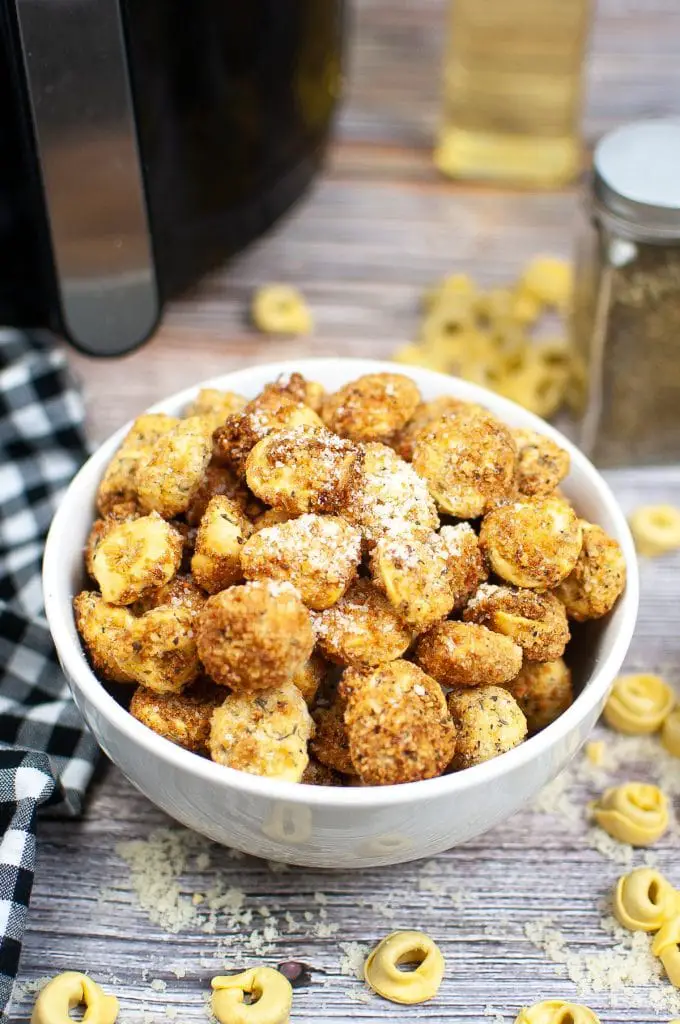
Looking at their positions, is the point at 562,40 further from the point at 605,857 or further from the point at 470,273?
the point at 605,857

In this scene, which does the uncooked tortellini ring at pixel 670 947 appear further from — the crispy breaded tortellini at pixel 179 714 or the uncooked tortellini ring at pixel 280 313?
the uncooked tortellini ring at pixel 280 313

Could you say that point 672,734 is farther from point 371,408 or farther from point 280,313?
point 280,313

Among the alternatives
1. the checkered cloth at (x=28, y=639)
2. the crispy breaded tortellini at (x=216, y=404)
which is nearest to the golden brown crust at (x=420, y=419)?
the crispy breaded tortellini at (x=216, y=404)

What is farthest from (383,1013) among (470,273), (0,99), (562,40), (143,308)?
(562,40)

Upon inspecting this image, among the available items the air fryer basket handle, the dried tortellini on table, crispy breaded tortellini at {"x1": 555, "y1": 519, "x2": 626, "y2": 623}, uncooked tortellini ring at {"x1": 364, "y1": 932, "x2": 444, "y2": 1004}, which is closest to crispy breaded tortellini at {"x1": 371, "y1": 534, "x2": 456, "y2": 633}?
the dried tortellini on table

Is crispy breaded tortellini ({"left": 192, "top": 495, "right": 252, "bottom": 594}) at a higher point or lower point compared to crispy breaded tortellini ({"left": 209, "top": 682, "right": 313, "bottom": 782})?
higher

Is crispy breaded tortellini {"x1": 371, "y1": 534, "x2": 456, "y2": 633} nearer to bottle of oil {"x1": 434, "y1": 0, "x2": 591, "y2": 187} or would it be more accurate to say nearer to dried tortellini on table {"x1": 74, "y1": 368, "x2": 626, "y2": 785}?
dried tortellini on table {"x1": 74, "y1": 368, "x2": 626, "y2": 785}
